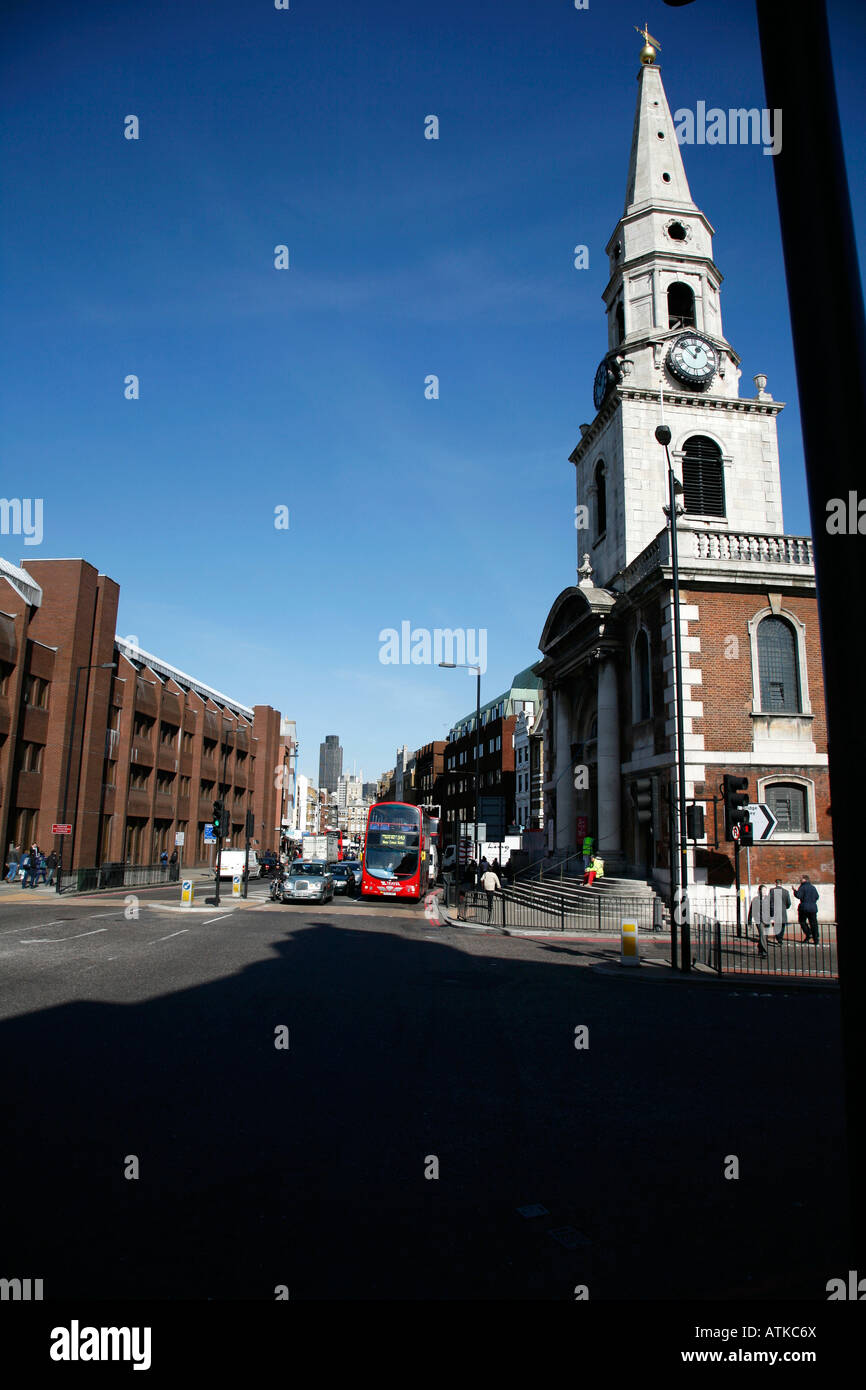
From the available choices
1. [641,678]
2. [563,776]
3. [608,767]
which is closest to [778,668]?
[641,678]

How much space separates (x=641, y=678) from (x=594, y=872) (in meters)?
6.88

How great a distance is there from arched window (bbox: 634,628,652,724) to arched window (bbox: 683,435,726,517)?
22.8 feet

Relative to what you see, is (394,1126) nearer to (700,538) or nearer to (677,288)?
(700,538)

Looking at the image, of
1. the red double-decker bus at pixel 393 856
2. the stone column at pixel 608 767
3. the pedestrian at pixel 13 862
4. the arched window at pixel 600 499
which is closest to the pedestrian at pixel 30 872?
the pedestrian at pixel 13 862

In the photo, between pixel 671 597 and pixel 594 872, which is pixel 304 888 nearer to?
pixel 594 872

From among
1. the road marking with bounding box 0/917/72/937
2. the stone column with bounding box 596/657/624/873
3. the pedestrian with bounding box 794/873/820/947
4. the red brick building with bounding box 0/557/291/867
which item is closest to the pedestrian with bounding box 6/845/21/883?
the red brick building with bounding box 0/557/291/867

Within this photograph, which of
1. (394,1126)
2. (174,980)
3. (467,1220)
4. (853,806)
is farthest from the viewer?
(174,980)

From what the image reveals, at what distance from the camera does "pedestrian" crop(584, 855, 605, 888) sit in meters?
28.0

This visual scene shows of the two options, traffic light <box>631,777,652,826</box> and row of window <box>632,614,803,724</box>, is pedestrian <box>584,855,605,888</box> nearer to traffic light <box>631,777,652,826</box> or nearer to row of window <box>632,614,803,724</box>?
traffic light <box>631,777,652,826</box>

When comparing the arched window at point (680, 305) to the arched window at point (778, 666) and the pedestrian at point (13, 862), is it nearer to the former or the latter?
the arched window at point (778, 666)

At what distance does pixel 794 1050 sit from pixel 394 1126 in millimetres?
5512

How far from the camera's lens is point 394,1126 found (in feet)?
20.7

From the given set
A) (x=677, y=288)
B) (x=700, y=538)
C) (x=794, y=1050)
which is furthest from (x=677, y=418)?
(x=794, y=1050)
